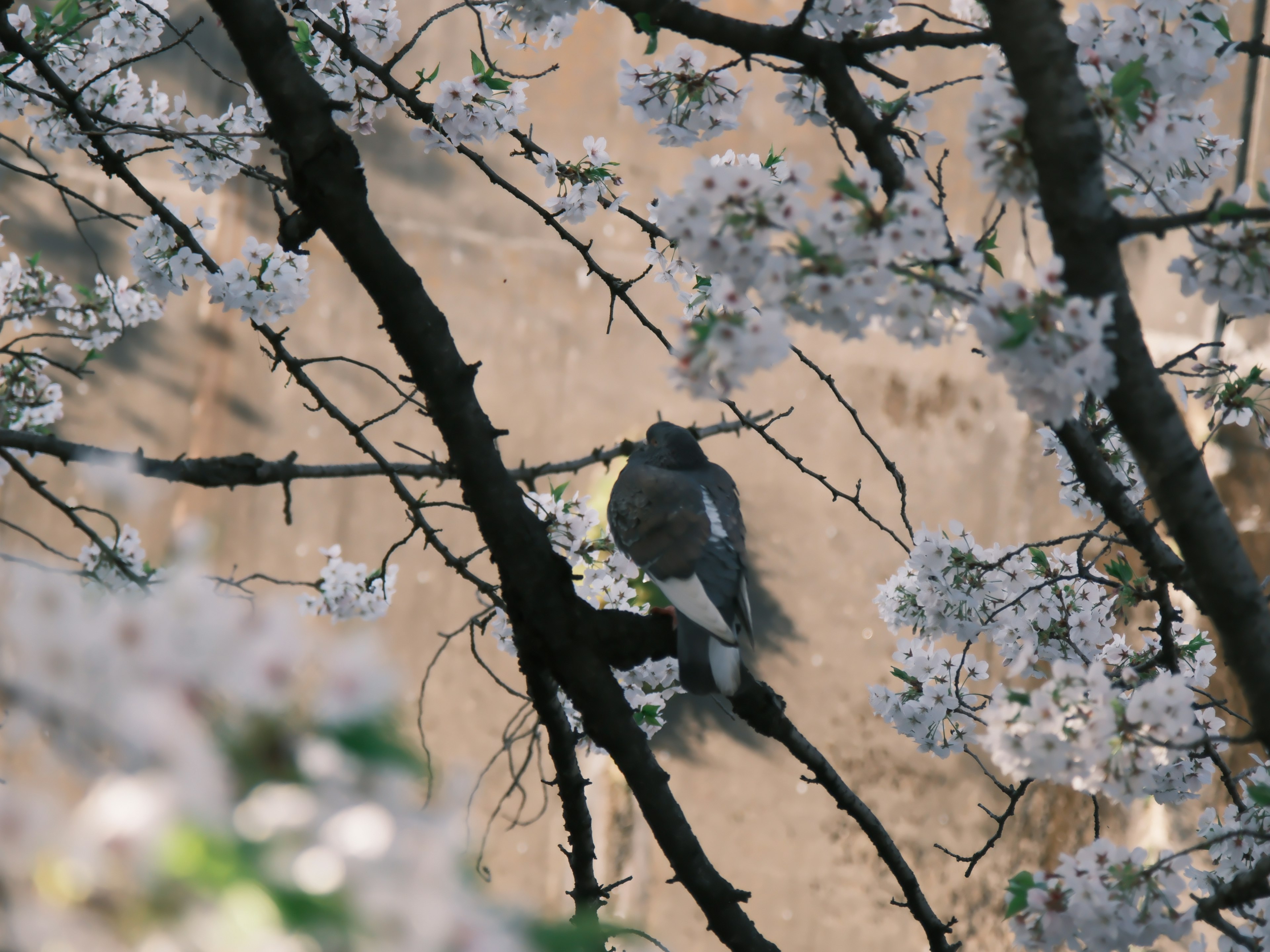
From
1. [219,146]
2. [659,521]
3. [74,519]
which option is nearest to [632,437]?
[659,521]

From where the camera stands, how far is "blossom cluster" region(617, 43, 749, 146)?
1485 mm

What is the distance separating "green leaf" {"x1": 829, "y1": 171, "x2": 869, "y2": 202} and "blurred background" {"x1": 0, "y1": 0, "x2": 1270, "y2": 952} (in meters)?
2.73

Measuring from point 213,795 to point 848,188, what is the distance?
679 mm

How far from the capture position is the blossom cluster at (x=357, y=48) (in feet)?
5.78

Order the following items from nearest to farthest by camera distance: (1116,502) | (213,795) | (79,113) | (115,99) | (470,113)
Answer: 1. (213,795)
2. (1116,502)
3. (79,113)
4. (470,113)
5. (115,99)

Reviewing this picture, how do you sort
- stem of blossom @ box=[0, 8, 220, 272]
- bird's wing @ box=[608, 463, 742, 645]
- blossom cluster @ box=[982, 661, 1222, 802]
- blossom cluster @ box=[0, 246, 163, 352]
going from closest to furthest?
blossom cluster @ box=[982, 661, 1222, 802], stem of blossom @ box=[0, 8, 220, 272], bird's wing @ box=[608, 463, 742, 645], blossom cluster @ box=[0, 246, 163, 352]

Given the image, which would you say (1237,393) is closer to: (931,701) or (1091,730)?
(931,701)

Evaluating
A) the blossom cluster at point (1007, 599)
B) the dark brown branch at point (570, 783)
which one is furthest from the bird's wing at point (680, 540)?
the blossom cluster at point (1007, 599)

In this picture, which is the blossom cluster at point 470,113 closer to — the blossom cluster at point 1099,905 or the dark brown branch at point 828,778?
the dark brown branch at point 828,778

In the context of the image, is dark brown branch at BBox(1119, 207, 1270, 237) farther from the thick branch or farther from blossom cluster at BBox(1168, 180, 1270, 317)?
the thick branch

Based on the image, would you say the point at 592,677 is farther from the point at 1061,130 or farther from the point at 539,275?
the point at 539,275

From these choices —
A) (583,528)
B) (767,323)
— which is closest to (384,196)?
(583,528)

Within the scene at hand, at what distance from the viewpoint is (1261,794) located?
971mm

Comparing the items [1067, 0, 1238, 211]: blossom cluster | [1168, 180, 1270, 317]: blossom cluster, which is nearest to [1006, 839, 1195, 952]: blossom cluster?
[1168, 180, 1270, 317]: blossom cluster
